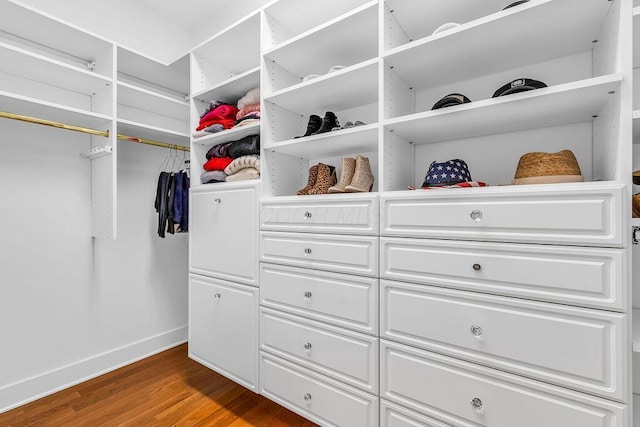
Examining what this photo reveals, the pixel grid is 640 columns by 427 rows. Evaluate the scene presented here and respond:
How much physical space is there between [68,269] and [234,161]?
4.65 ft

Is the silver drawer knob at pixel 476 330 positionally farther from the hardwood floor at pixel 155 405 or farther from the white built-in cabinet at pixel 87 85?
the white built-in cabinet at pixel 87 85

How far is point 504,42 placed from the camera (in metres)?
1.17

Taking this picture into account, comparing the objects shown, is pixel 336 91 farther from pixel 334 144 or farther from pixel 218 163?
pixel 218 163

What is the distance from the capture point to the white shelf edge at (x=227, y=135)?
175cm

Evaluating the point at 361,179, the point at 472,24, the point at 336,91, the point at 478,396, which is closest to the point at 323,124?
the point at 336,91

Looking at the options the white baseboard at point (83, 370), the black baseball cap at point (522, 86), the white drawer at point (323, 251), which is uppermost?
the black baseball cap at point (522, 86)

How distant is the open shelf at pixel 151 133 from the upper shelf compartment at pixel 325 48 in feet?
3.13

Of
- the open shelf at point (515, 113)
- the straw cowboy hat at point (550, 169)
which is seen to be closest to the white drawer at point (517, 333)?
the straw cowboy hat at point (550, 169)

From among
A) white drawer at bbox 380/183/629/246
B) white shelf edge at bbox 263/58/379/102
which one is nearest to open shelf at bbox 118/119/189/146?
white shelf edge at bbox 263/58/379/102

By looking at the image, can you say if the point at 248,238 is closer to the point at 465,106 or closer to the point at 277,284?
the point at 277,284

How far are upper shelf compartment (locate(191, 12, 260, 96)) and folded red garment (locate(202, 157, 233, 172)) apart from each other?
455 millimetres

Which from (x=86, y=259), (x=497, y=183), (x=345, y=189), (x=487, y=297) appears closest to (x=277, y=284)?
(x=345, y=189)

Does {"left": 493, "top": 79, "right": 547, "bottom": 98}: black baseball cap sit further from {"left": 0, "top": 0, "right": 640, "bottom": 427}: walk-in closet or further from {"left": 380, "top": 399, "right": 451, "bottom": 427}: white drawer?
{"left": 380, "top": 399, "right": 451, "bottom": 427}: white drawer

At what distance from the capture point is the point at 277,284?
159cm
